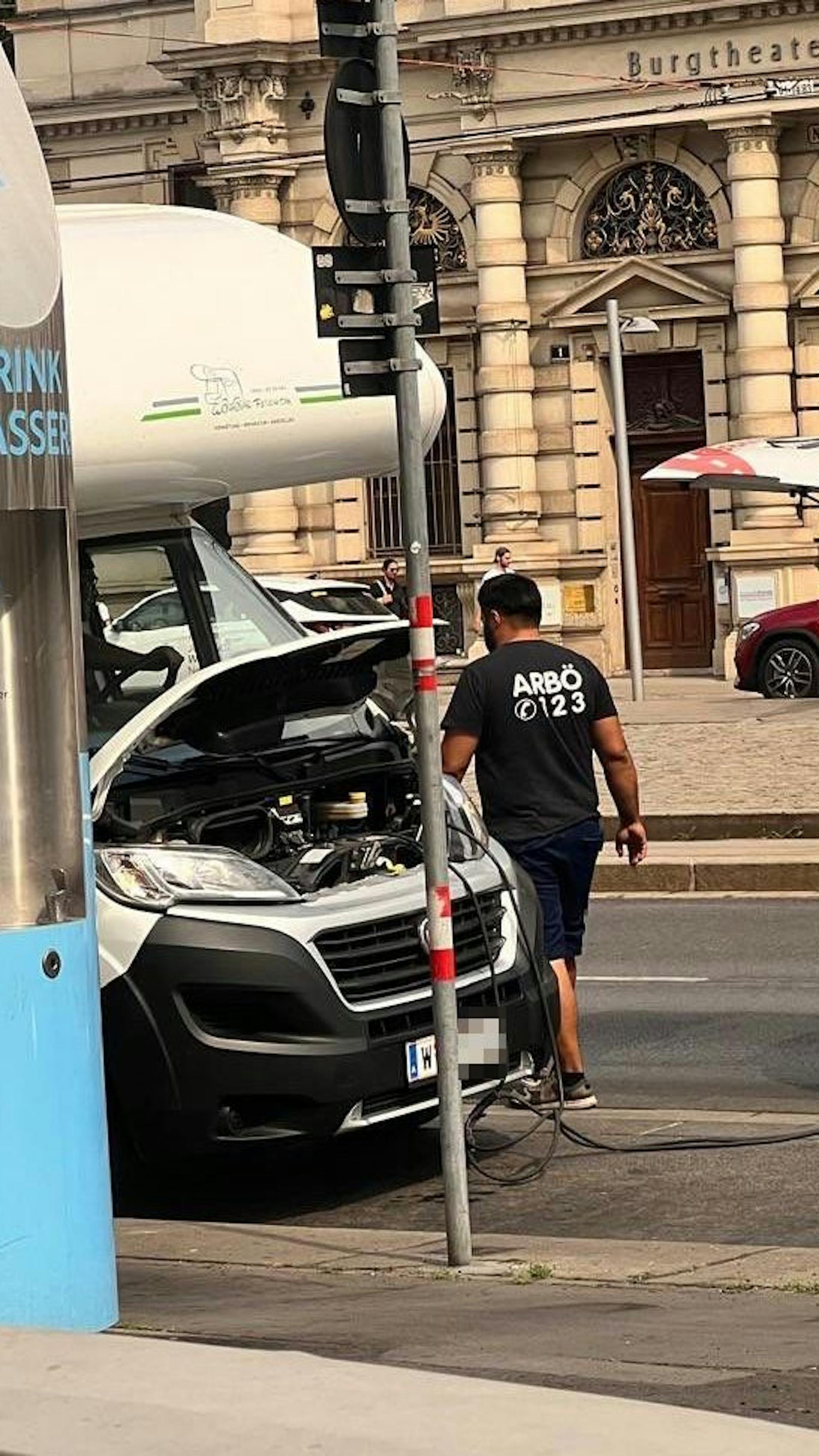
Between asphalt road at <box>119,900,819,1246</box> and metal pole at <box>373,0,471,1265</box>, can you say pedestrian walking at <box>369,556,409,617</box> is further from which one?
metal pole at <box>373,0,471,1265</box>

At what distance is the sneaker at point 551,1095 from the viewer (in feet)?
35.4

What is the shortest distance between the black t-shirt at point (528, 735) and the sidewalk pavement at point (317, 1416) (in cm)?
473

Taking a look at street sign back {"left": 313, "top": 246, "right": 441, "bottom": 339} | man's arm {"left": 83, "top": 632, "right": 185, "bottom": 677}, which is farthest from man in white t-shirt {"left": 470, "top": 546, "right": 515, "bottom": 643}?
street sign back {"left": 313, "top": 246, "right": 441, "bottom": 339}

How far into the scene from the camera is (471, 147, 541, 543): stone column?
123 feet

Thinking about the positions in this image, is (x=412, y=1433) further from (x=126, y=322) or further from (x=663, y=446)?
(x=663, y=446)

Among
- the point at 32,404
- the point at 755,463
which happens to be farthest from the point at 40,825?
the point at 755,463

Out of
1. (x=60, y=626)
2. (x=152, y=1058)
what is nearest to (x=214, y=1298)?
(x=152, y=1058)

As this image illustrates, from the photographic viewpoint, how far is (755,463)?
102ft

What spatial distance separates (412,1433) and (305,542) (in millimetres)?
34363

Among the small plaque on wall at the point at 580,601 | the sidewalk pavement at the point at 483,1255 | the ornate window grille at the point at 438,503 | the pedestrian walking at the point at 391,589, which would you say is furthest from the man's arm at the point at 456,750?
the ornate window grille at the point at 438,503

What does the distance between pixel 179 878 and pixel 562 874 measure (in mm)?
1954

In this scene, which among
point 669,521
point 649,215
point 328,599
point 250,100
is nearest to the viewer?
point 328,599

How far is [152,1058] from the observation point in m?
9.20

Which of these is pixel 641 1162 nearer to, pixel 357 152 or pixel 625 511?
pixel 357 152
